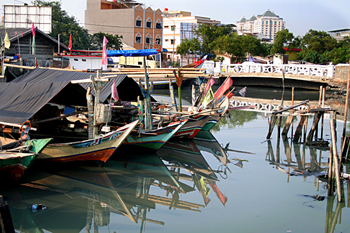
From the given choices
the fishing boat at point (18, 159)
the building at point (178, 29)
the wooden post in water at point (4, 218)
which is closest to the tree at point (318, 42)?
the building at point (178, 29)

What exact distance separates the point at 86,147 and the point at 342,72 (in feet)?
67.9

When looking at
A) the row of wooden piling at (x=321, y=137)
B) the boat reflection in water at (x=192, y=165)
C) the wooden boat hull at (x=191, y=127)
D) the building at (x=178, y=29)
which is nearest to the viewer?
the row of wooden piling at (x=321, y=137)

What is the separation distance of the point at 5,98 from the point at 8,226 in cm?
595

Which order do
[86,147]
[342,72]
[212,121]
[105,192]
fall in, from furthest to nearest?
[342,72] < [212,121] < [86,147] < [105,192]

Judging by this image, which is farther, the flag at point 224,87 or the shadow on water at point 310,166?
the flag at point 224,87

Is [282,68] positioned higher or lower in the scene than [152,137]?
higher

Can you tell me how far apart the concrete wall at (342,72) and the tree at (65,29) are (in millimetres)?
24084

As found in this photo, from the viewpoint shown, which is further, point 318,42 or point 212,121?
point 318,42

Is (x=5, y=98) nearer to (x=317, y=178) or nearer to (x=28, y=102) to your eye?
(x=28, y=102)

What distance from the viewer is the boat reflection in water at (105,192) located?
671 centimetres

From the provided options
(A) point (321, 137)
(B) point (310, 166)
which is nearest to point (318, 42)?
(A) point (321, 137)

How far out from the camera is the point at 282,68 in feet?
87.6

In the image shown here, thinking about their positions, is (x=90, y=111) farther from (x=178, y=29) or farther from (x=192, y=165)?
(x=178, y=29)

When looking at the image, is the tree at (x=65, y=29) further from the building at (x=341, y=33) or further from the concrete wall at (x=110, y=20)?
the building at (x=341, y=33)
